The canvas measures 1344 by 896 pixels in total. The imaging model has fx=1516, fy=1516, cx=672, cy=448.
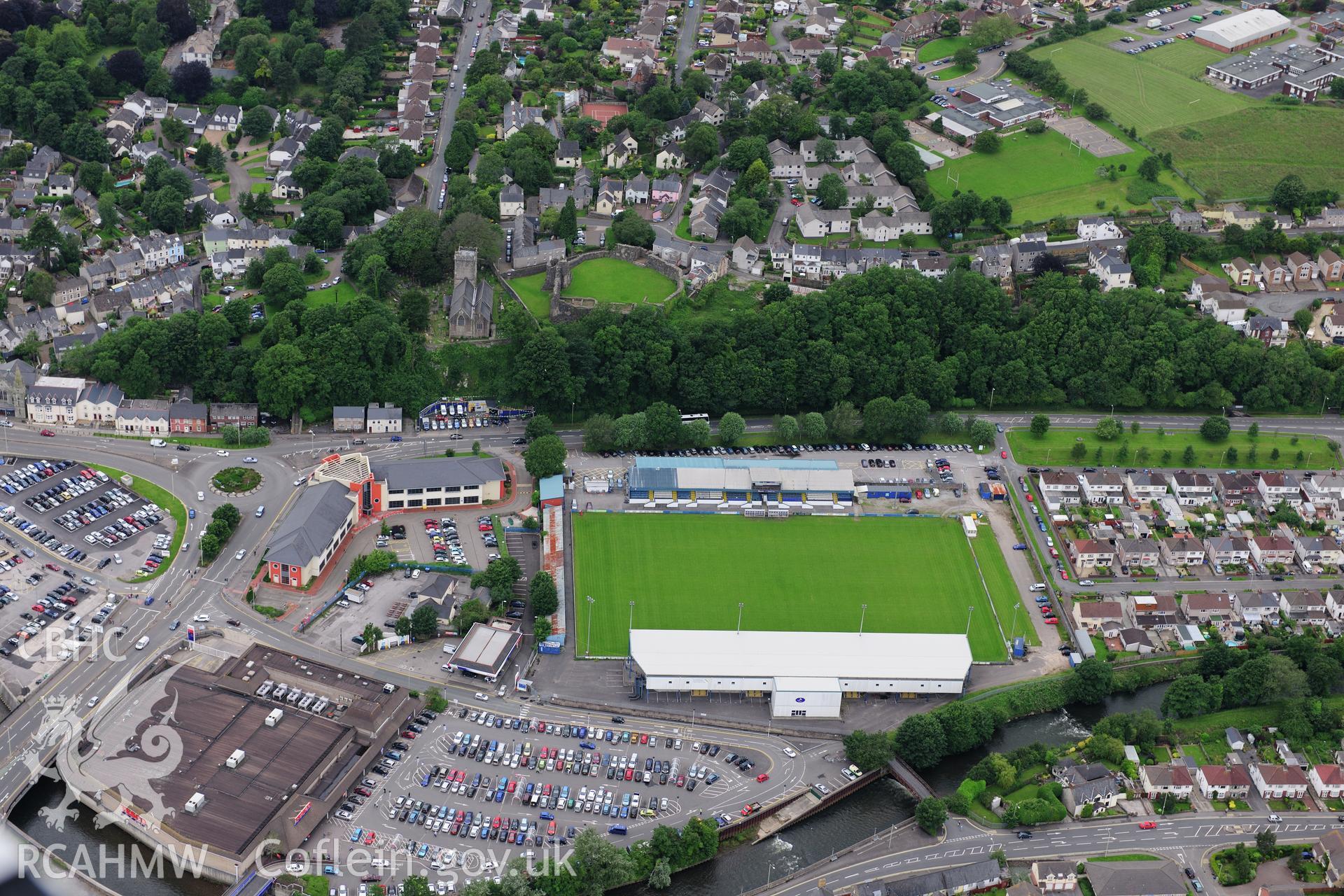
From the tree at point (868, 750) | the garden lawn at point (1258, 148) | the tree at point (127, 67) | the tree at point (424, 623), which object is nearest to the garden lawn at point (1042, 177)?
the garden lawn at point (1258, 148)

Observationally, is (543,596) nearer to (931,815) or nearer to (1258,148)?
(931,815)

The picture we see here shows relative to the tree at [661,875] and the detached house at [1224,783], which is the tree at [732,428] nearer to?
the tree at [661,875]

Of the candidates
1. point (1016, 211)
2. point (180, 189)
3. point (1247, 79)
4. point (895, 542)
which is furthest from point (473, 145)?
point (1247, 79)

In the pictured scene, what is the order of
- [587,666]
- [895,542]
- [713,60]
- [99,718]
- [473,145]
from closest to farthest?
[99,718] → [587,666] → [895,542] → [473,145] → [713,60]

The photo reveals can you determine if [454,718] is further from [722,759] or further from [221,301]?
[221,301]

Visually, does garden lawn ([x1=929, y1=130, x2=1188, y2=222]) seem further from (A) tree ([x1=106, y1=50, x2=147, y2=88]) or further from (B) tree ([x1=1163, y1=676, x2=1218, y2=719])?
(A) tree ([x1=106, y1=50, x2=147, y2=88])

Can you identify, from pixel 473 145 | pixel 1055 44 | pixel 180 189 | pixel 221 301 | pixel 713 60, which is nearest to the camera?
pixel 221 301

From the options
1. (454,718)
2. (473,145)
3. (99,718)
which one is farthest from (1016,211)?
(99,718)

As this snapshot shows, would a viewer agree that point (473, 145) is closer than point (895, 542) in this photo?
No
